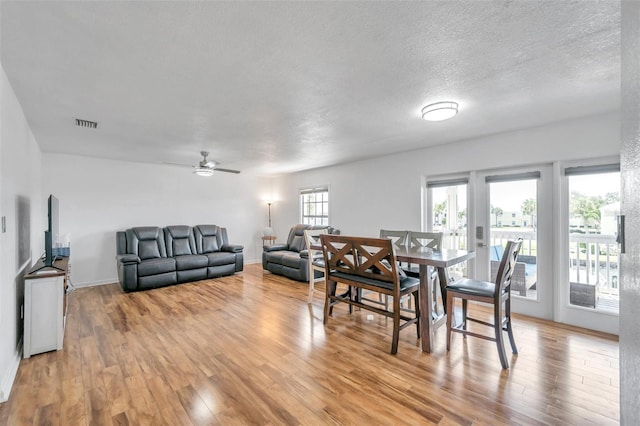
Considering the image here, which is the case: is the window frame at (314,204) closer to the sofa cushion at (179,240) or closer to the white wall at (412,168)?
the white wall at (412,168)

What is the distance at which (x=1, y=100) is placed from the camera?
2.02 metres

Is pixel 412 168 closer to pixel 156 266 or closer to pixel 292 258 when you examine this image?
pixel 292 258

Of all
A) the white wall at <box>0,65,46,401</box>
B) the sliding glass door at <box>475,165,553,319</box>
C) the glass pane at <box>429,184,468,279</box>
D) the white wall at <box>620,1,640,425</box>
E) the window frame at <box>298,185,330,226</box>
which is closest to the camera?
the white wall at <box>620,1,640,425</box>

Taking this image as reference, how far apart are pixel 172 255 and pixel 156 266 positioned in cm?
74

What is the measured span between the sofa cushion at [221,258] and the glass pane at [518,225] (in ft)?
15.1

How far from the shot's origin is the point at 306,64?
6.56 feet

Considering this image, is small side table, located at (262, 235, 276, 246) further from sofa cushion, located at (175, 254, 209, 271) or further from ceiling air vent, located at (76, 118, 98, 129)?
ceiling air vent, located at (76, 118, 98, 129)

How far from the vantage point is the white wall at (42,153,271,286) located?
492 cm

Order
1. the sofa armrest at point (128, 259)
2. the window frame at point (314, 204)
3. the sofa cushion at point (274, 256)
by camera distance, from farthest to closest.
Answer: the window frame at point (314, 204)
the sofa cushion at point (274, 256)
the sofa armrest at point (128, 259)

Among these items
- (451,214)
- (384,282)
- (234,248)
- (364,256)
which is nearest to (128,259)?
(234,248)

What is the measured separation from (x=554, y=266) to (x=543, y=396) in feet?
6.55

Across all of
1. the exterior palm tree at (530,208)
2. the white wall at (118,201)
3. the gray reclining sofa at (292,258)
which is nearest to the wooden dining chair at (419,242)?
the exterior palm tree at (530,208)

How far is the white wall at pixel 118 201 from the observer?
4.92m

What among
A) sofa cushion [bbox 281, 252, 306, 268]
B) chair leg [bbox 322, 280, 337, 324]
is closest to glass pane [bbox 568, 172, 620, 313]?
chair leg [bbox 322, 280, 337, 324]
